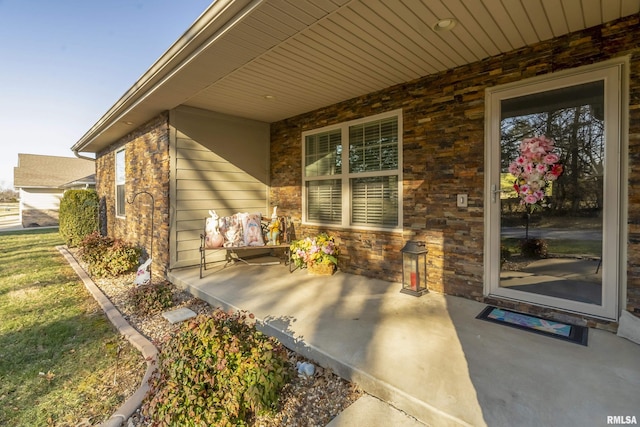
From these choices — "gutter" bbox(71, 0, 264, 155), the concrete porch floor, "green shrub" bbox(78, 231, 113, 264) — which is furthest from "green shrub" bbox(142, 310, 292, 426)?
"green shrub" bbox(78, 231, 113, 264)

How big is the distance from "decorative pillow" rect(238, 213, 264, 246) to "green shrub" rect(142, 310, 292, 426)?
9.30 ft

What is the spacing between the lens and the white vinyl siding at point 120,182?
22.5 feet

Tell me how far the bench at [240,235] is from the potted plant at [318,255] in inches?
9.2

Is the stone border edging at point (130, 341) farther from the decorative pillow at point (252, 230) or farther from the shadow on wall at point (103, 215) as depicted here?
the shadow on wall at point (103, 215)

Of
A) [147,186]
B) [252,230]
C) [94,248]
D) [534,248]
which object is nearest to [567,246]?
[534,248]

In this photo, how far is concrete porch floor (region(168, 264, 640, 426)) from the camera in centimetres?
166

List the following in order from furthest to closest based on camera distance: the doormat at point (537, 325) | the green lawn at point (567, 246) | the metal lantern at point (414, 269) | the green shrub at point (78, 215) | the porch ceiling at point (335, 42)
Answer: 1. the green shrub at point (78, 215)
2. the metal lantern at point (414, 269)
3. the green lawn at point (567, 246)
4. the doormat at point (537, 325)
5. the porch ceiling at point (335, 42)

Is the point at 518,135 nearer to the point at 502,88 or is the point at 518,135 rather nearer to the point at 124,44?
the point at 502,88

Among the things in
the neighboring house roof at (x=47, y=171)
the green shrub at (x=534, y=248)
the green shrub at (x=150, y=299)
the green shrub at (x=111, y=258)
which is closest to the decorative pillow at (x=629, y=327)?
the green shrub at (x=534, y=248)

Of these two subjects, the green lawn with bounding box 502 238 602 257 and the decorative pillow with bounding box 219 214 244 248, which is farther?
the decorative pillow with bounding box 219 214 244 248

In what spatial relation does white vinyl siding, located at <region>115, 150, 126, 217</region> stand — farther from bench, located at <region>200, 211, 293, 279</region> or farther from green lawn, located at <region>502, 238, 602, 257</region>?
green lawn, located at <region>502, 238, 602, 257</region>

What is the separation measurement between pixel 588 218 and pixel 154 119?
18.4 feet

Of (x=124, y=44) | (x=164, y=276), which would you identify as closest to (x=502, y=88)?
(x=164, y=276)

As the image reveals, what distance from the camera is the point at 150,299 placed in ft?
11.6
